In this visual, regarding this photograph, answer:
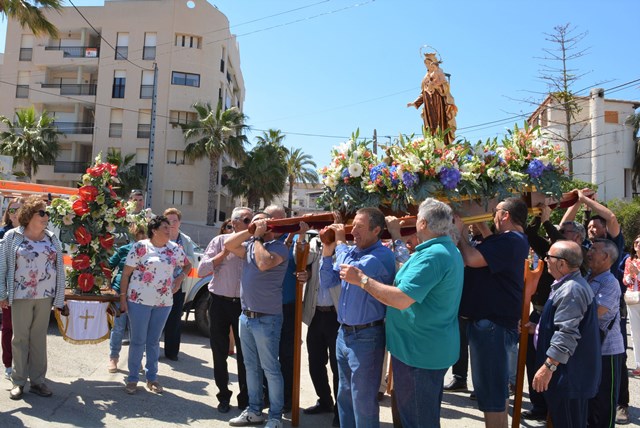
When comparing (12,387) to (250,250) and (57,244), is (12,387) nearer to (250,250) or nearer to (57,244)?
(57,244)

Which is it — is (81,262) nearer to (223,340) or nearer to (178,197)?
(223,340)

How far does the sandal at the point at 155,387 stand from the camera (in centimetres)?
613

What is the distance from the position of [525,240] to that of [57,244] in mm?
4809

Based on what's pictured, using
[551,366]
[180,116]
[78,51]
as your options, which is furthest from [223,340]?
[78,51]

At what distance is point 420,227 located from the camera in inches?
146

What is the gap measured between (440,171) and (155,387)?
4005 millimetres

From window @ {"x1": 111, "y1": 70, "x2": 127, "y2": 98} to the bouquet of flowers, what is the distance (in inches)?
1296

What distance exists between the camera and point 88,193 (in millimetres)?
6527

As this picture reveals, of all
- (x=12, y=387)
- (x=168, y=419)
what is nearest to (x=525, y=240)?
(x=168, y=419)

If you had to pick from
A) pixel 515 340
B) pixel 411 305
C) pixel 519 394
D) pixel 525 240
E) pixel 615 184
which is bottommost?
pixel 519 394

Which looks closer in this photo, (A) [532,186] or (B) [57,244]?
(A) [532,186]

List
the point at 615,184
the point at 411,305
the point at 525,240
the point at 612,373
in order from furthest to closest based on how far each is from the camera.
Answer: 1. the point at 615,184
2. the point at 612,373
3. the point at 525,240
4. the point at 411,305

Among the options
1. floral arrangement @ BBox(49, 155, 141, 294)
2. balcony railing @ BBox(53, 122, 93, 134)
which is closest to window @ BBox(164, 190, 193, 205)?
balcony railing @ BBox(53, 122, 93, 134)

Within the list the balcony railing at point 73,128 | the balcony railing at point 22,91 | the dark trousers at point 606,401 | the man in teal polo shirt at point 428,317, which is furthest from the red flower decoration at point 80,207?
the balcony railing at point 22,91
